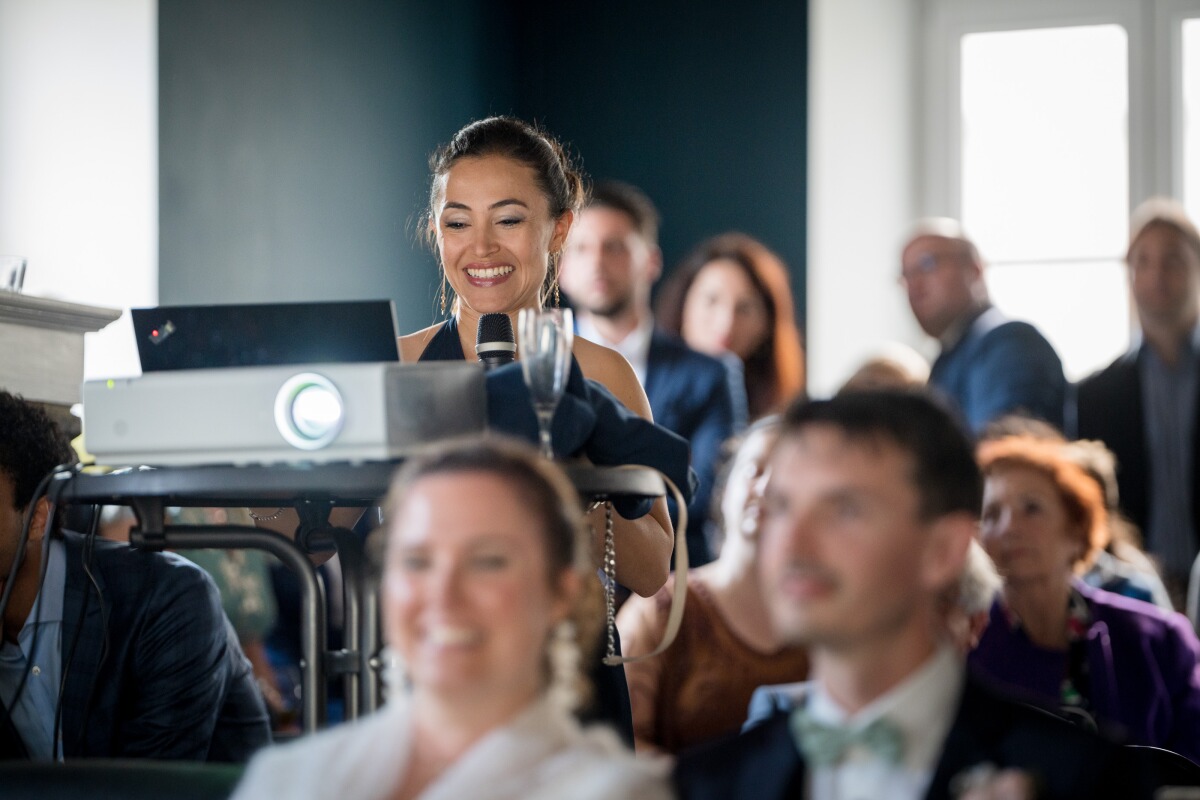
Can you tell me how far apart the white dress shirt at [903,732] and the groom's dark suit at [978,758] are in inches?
0.4

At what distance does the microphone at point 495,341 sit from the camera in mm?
1621

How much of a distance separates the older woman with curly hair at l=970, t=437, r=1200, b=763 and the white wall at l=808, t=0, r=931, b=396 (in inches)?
109

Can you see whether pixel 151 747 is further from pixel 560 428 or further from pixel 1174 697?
pixel 1174 697

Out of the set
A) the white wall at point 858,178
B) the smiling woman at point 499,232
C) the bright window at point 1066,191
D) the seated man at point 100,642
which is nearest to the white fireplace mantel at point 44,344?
the seated man at point 100,642

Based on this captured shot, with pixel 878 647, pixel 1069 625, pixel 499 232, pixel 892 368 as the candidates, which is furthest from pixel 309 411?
pixel 892 368

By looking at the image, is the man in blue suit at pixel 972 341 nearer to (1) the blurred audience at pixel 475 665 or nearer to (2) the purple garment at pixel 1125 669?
(2) the purple garment at pixel 1125 669

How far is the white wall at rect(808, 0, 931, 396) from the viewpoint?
5742 millimetres

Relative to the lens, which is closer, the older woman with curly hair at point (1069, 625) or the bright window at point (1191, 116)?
the older woman with curly hair at point (1069, 625)

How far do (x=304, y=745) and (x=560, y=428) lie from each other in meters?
0.41

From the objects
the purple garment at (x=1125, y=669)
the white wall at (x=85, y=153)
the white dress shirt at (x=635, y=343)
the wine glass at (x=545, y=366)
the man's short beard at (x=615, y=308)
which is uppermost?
the white wall at (x=85, y=153)

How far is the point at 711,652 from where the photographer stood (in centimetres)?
230

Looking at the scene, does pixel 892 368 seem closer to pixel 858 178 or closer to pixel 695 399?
pixel 695 399

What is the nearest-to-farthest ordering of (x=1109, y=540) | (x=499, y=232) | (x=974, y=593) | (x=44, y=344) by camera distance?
(x=499, y=232)
(x=974, y=593)
(x=44, y=344)
(x=1109, y=540)

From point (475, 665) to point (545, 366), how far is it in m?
0.40
